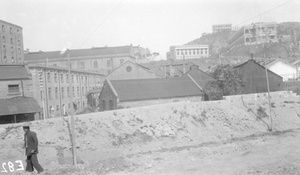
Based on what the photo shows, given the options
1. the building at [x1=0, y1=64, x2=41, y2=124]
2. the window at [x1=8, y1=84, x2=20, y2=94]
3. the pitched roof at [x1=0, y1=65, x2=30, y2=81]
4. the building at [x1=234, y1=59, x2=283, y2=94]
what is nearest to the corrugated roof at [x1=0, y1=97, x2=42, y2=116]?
the building at [x1=0, y1=64, x2=41, y2=124]

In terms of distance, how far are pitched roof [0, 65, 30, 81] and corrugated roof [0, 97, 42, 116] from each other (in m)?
2.74

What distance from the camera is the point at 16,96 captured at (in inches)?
1300

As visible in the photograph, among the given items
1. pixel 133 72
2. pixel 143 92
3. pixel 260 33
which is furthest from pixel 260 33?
pixel 143 92

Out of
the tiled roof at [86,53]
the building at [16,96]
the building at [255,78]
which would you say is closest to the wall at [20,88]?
the building at [16,96]

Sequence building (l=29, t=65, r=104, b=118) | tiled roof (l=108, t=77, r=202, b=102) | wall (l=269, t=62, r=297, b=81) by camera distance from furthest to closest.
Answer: wall (l=269, t=62, r=297, b=81), building (l=29, t=65, r=104, b=118), tiled roof (l=108, t=77, r=202, b=102)

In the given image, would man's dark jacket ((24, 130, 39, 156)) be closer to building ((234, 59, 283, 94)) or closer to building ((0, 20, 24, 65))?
building ((234, 59, 283, 94))

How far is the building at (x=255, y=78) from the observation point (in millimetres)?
40875

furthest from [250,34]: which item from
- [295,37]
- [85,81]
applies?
[85,81]

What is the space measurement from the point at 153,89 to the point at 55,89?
17.5 m

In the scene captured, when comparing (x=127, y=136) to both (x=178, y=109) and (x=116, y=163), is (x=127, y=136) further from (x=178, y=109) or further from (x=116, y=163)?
(x=178, y=109)

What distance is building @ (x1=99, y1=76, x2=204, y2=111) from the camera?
3531 centimetres

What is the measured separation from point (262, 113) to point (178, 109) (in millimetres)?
9092

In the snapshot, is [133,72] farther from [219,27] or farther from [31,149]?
[219,27]

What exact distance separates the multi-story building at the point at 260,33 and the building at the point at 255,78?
5660cm
